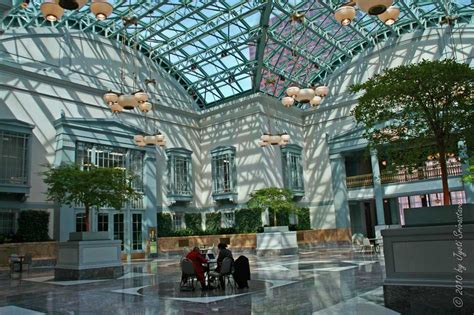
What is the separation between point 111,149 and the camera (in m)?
22.3

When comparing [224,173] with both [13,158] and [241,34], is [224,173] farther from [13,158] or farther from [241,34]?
[13,158]

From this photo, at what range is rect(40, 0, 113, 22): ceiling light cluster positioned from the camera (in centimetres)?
641

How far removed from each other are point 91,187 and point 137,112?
39.8 feet

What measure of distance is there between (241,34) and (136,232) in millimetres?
12517

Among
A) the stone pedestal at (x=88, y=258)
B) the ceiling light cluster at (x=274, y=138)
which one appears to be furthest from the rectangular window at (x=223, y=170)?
the stone pedestal at (x=88, y=258)

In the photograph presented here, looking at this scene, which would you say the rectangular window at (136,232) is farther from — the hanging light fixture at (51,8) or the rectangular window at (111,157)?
the hanging light fixture at (51,8)

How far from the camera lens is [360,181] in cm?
2648

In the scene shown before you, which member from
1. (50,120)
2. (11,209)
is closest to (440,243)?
(11,209)

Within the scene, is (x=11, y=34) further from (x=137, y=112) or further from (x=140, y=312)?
(x=140, y=312)

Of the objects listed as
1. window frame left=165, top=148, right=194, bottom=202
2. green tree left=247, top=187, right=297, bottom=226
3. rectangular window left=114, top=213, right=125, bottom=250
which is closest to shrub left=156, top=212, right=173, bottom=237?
window frame left=165, top=148, right=194, bottom=202

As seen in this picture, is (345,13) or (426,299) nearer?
(426,299)

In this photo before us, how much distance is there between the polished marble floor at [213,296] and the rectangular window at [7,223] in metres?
7.08

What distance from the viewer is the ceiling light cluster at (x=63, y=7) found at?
641 centimetres

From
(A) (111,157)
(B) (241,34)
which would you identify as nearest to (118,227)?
(A) (111,157)
